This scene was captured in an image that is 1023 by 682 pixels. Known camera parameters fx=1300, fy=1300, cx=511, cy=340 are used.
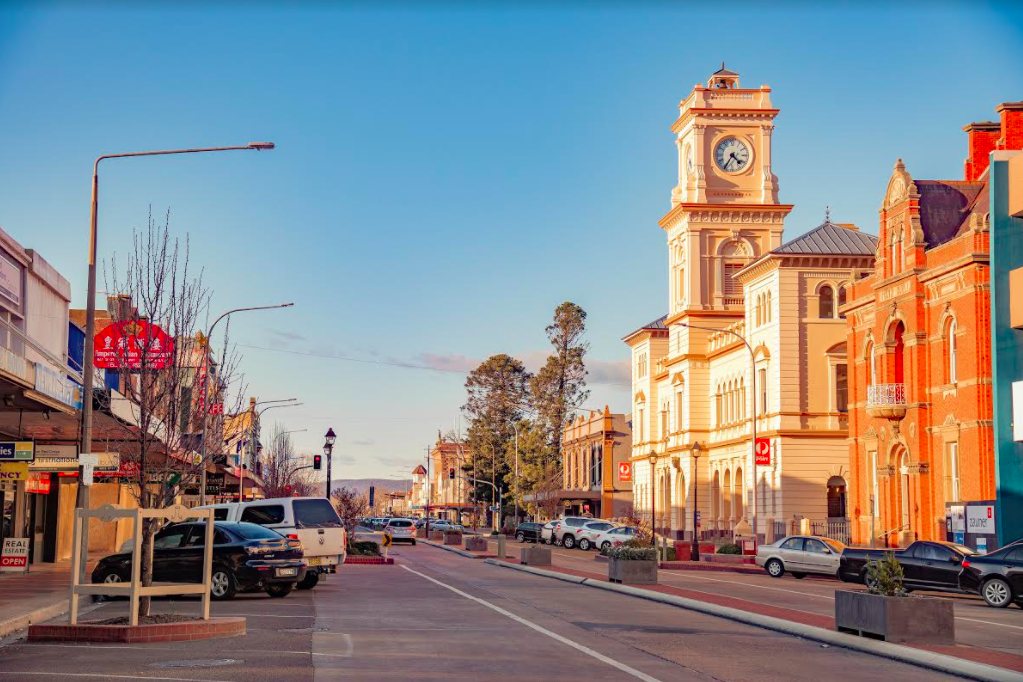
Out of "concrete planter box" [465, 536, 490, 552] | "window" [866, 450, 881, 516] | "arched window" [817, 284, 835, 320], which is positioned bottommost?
"concrete planter box" [465, 536, 490, 552]

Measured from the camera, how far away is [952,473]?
45.2 m

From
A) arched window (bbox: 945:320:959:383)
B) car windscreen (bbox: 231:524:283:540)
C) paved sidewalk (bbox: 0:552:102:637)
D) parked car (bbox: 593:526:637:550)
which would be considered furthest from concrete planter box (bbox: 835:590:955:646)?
parked car (bbox: 593:526:637:550)

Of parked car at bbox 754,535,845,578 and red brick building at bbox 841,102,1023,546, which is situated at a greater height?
red brick building at bbox 841,102,1023,546

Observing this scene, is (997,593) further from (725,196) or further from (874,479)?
(725,196)

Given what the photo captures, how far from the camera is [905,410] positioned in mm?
48094

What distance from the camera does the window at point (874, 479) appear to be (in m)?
51.0

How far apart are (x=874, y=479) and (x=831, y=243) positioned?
15.6 m

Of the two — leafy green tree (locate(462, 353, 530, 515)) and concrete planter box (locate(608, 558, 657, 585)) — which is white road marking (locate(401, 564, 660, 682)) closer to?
concrete planter box (locate(608, 558, 657, 585))

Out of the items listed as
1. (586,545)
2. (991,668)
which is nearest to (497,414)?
(586,545)

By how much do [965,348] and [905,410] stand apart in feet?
15.5

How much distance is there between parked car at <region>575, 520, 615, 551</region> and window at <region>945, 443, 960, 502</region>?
23.2 meters

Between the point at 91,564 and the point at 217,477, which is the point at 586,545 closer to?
the point at 217,477

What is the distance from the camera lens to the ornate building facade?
62.2 metres

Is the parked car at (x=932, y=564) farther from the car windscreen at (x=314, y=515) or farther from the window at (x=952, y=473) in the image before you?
the window at (x=952, y=473)
